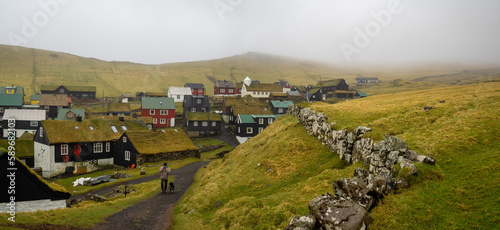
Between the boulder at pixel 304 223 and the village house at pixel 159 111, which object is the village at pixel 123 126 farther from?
the boulder at pixel 304 223

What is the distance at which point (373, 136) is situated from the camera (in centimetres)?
1878

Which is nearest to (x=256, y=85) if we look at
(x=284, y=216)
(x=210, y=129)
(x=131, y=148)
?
(x=210, y=129)

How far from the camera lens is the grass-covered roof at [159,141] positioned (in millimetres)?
56719

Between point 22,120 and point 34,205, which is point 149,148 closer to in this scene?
point 34,205

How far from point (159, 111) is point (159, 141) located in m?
45.4

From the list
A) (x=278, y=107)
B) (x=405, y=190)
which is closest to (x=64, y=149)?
(x=405, y=190)

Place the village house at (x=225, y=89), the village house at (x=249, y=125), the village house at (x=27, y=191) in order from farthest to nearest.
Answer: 1. the village house at (x=225, y=89)
2. the village house at (x=249, y=125)
3. the village house at (x=27, y=191)

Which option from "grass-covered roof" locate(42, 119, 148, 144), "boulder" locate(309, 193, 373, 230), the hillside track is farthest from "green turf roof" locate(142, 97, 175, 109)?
"boulder" locate(309, 193, 373, 230)

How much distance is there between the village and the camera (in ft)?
182

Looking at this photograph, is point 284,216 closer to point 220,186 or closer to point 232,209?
point 232,209

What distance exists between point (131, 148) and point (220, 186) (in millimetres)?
37241

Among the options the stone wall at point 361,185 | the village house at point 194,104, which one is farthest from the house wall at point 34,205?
the village house at point 194,104

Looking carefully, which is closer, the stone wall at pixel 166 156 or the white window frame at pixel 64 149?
the stone wall at pixel 166 156

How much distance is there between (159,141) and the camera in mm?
60156
